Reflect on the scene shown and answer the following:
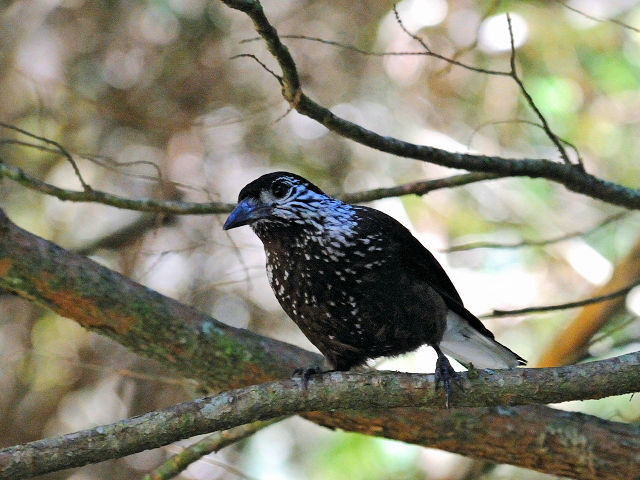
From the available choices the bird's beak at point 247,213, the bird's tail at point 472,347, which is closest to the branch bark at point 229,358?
the bird's tail at point 472,347

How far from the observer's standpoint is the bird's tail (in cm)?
434

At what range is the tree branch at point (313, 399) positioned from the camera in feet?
9.19

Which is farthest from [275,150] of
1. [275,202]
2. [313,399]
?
[313,399]

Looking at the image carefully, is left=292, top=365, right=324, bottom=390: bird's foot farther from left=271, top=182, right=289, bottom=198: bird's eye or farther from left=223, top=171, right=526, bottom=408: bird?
left=271, top=182, right=289, bottom=198: bird's eye

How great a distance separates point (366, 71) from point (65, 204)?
8.00 ft

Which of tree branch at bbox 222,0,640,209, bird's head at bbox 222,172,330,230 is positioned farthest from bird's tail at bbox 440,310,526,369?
bird's head at bbox 222,172,330,230

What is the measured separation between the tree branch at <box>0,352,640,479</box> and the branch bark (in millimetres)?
857

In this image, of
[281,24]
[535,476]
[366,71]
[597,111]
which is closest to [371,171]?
[366,71]

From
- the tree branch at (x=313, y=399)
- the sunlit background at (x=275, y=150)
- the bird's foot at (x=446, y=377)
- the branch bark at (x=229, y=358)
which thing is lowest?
the tree branch at (x=313, y=399)

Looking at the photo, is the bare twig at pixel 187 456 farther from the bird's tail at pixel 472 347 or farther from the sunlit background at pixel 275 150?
the sunlit background at pixel 275 150

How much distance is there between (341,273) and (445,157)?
0.68m

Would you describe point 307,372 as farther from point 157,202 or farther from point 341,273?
point 157,202

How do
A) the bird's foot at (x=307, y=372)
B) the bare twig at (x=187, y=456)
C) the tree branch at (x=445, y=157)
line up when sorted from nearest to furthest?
the tree branch at (x=445, y=157) → the bird's foot at (x=307, y=372) → the bare twig at (x=187, y=456)

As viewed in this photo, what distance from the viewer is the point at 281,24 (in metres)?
6.04
